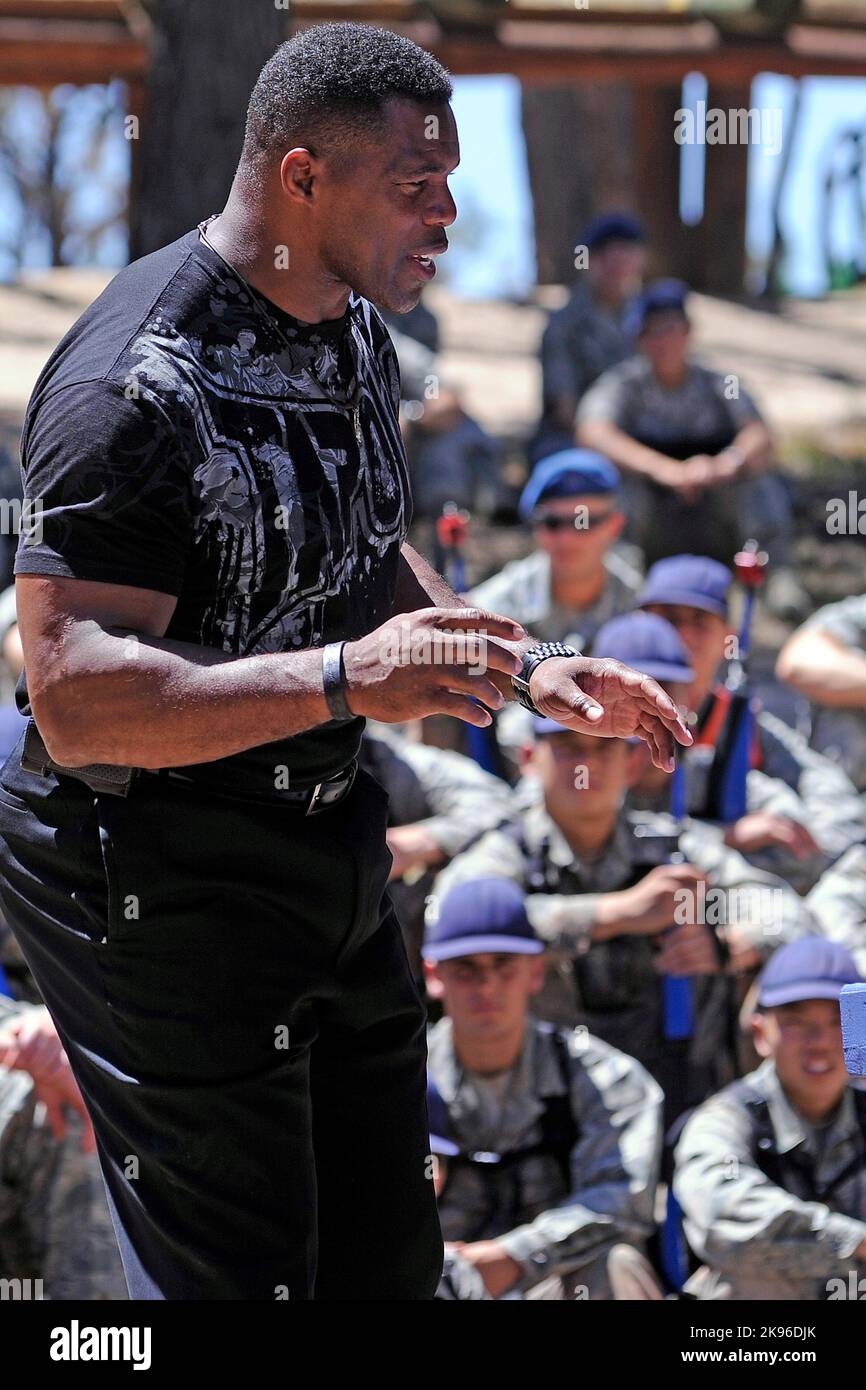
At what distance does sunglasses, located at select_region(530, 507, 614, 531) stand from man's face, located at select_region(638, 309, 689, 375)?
1520mm

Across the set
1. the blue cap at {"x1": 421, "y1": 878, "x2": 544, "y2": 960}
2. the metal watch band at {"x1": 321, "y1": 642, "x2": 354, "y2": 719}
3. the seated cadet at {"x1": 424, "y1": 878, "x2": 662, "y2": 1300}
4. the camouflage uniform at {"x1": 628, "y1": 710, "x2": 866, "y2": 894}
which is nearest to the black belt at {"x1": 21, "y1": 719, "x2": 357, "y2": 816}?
the metal watch band at {"x1": 321, "y1": 642, "x2": 354, "y2": 719}

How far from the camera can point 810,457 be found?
883 cm

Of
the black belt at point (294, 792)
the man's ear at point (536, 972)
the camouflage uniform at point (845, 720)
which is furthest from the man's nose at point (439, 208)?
the camouflage uniform at point (845, 720)

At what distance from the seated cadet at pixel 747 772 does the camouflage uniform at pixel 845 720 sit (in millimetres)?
86

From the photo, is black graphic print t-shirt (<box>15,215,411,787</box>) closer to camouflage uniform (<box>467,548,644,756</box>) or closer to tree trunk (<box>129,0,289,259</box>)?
camouflage uniform (<box>467,548,644,756</box>)

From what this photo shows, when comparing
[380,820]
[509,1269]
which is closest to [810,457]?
[509,1269]

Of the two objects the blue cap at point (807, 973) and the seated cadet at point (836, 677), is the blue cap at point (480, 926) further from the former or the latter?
the seated cadet at point (836, 677)

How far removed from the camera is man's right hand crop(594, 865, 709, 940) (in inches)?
169

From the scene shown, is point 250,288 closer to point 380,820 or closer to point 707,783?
point 380,820

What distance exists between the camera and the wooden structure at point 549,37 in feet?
25.7

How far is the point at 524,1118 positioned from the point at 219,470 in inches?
86.2

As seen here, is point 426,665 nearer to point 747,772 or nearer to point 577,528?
point 747,772

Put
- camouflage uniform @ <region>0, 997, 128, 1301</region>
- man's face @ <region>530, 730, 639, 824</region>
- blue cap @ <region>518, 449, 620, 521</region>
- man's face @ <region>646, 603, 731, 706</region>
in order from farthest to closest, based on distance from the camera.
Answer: blue cap @ <region>518, 449, 620, 521</region> → man's face @ <region>646, 603, 731, 706</region> → man's face @ <region>530, 730, 639, 824</region> → camouflage uniform @ <region>0, 997, 128, 1301</region>

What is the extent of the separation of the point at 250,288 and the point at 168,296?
0.36 ft
